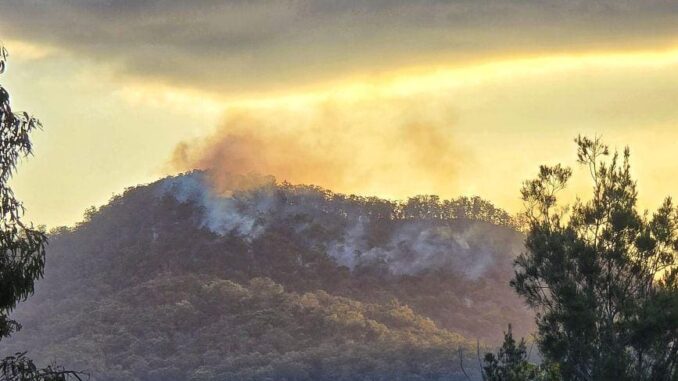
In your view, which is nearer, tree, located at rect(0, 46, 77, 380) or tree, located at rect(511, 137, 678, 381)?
tree, located at rect(0, 46, 77, 380)

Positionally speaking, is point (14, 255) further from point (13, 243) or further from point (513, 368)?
point (513, 368)

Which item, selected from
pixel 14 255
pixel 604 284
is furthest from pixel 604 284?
pixel 14 255

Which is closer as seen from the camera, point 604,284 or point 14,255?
point 14,255

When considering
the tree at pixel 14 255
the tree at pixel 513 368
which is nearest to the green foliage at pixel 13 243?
the tree at pixel 14 255

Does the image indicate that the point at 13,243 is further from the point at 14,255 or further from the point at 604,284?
the point at 604,284

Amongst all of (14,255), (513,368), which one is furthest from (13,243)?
(513,368)

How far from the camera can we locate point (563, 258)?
49.2m

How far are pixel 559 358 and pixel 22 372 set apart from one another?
25.3 m

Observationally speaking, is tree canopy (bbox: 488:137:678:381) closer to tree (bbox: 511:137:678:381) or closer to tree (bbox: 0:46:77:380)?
tree (bbox: 511:137:678:381)

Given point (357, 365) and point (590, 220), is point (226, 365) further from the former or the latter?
point (590, 220)

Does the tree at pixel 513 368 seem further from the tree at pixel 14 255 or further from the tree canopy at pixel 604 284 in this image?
the tree at pixel 14 255

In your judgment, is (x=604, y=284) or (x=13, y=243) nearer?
(x=13, y=243)

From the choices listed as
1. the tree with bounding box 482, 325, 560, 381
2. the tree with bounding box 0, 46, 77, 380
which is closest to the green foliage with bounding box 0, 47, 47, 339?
the tree with bounding box 0, 46, 77, 380

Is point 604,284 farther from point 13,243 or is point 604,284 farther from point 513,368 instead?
point 13,243
